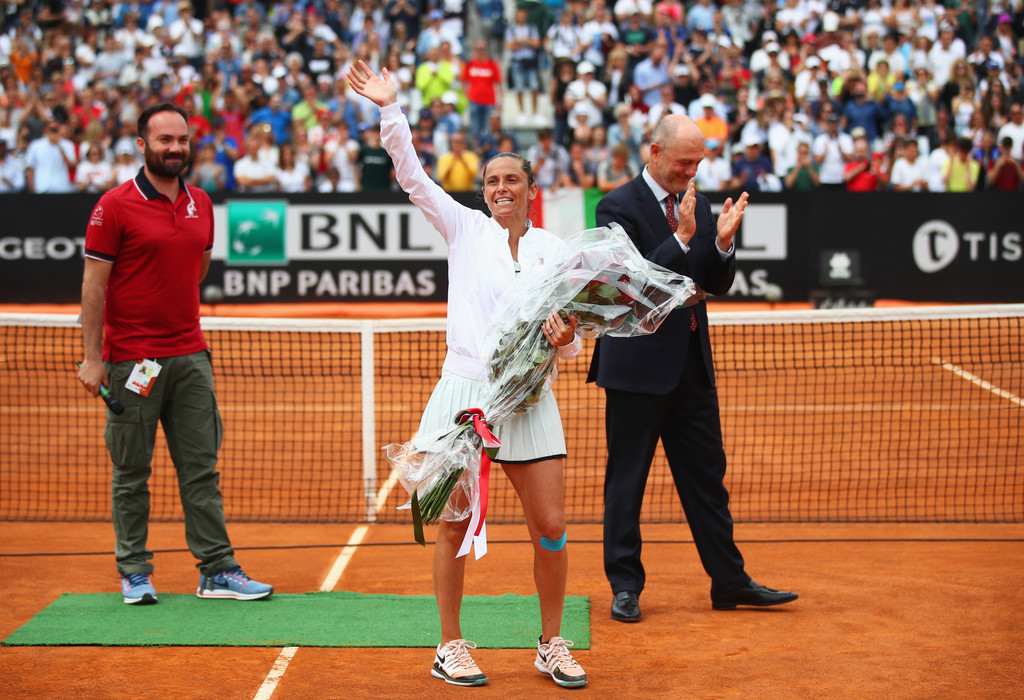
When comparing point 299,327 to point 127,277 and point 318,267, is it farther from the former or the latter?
point 318,267

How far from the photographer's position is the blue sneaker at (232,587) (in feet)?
19.4

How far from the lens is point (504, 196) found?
464 centimetres

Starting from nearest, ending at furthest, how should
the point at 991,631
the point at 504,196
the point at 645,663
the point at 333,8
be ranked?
the point at 504,196 < the point at 645,663 < the point at 991,631 < the point at 333,8

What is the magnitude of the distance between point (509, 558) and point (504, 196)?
282 cm

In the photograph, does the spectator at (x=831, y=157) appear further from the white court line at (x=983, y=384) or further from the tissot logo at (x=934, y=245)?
the white court line at (x=983, y=384)

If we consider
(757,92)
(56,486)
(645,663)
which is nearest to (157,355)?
(645,663)

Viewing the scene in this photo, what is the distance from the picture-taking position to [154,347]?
577cm

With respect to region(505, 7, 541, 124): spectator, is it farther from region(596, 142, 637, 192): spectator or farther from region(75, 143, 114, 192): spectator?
region(75, 143, 114, 192): spectator

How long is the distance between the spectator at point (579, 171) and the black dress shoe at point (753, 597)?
1186cm

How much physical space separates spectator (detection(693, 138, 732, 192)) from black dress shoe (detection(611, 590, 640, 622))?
12.1m

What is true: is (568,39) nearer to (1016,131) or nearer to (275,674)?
(1016,131)

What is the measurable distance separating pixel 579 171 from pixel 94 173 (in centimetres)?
721

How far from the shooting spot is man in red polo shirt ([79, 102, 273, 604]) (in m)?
5.68

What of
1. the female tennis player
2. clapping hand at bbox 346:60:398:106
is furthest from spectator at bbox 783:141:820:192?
clapping hand at bbox 346:60:398:106
